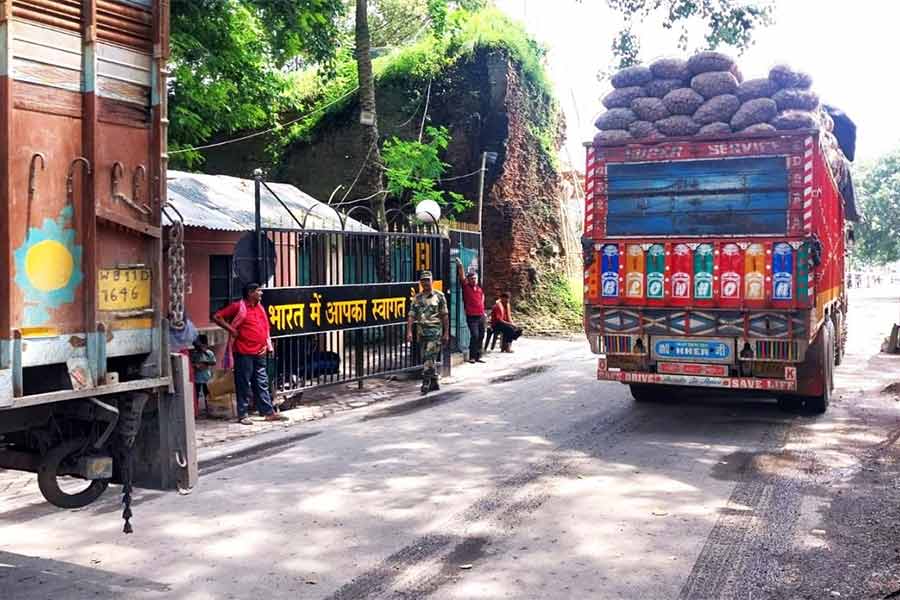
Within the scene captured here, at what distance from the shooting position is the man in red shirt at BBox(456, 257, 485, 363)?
53.2 feet

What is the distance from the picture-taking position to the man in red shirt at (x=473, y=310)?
16.2m

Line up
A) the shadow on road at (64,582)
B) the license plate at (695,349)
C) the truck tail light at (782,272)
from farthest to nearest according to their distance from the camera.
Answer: the license plate at (695,349), the truck tail light at (782,272), the shadow on road at (64,582)

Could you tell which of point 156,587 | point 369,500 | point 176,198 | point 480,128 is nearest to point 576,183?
point 480,128

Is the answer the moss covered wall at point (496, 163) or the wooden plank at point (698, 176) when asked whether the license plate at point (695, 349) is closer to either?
the wooden plank at point (698, 176)

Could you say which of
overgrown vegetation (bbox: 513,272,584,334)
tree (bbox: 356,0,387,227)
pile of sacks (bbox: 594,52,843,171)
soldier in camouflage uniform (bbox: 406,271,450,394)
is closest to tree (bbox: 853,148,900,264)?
overgrown vegetation (bbox: 513,272,584,334)

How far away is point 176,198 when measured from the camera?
43.0 feet

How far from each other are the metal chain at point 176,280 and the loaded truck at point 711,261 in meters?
5.92

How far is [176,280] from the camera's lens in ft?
15.0

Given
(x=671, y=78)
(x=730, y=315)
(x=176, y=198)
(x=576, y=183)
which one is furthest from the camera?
(x=576, y=183)

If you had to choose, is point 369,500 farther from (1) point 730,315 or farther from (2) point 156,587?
(1) point 730,315

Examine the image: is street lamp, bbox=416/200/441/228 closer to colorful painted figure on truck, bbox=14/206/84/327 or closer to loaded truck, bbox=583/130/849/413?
loaded truck, bbox=583/130/849/413

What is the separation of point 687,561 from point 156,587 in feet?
9.78

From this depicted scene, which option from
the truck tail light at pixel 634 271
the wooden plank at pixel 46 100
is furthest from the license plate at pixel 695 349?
the wooden plank at pixel 46 100

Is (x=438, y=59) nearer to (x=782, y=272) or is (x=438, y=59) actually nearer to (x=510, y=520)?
(x=782, y=272)
